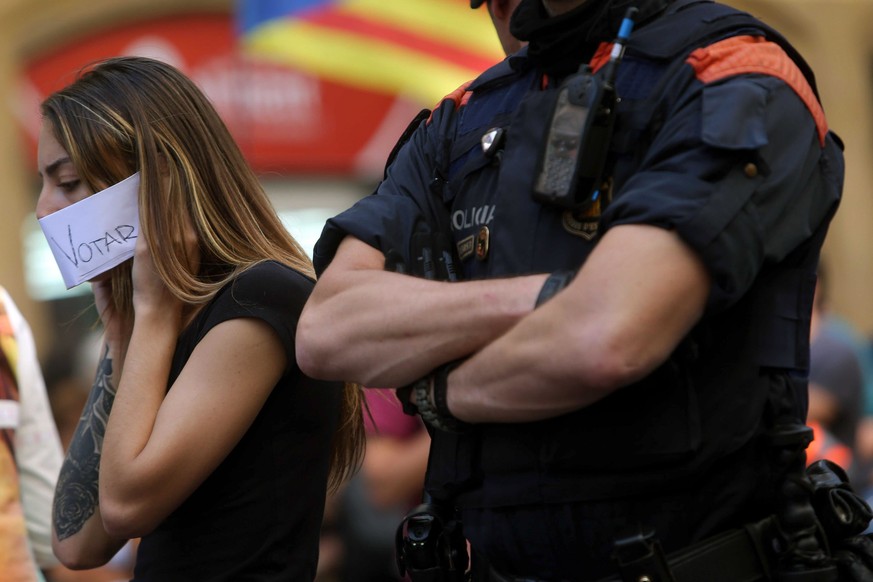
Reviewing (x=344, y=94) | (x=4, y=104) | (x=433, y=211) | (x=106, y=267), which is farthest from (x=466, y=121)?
(x=344, y=94)

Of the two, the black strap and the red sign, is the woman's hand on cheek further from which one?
the red sign

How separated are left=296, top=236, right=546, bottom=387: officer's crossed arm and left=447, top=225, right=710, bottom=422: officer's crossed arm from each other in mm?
72

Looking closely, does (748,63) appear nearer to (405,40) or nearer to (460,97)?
(460,97)

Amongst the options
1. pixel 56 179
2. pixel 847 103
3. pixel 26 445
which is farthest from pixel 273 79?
pixel 56 179

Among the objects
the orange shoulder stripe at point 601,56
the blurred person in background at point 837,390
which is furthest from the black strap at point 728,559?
the blurred person in background at point 837,390

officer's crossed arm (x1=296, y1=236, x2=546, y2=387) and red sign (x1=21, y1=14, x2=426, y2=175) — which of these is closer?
officer's crossed arm (x1=296, y1=236, x2=546, y2=387)

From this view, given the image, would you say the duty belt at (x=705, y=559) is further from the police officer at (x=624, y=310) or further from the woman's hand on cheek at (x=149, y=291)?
the woman's hand on cheek at (x=149, y=291)

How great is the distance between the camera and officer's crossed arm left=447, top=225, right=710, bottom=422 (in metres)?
1.90

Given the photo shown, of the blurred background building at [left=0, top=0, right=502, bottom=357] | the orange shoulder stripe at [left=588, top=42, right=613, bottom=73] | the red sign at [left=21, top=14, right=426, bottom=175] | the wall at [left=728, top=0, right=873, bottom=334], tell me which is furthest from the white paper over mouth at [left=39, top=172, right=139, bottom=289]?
the wall at [left=728, top=0, right=873, bottom=334]

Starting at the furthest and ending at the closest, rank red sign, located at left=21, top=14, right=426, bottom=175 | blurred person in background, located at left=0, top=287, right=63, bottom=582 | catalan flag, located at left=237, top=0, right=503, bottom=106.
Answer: red sign, located at left=21, top=14, right=426, bottom=175
catalan flag, located at left=237, top=0, right=503, bottom=106
blurred person in background, located at left=0, top=287, right=63, bottom=582

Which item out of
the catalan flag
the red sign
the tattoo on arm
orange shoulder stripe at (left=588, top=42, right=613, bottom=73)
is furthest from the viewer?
the red sign

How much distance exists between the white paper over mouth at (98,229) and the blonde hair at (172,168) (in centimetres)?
4

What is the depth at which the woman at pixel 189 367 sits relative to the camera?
2.51 meters

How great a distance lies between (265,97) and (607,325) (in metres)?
9.28
